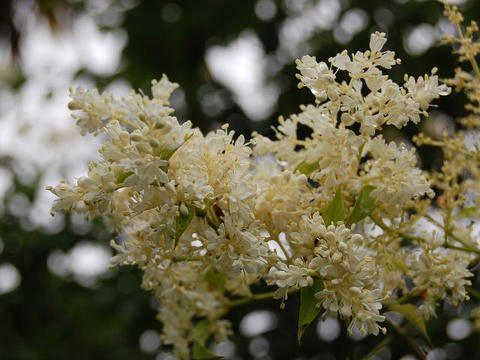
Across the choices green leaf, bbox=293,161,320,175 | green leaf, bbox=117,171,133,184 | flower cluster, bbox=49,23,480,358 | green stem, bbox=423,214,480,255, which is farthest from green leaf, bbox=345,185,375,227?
green leaf, bbox=117,171,133,184

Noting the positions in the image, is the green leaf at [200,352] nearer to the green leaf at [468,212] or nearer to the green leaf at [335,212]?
the green leaf at [335,212]

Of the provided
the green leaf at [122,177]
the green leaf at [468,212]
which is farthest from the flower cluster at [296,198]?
the green leaf at [468,212]

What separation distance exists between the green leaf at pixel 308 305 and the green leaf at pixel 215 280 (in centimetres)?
33

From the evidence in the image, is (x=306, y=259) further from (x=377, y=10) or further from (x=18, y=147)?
(x=18, y=147)

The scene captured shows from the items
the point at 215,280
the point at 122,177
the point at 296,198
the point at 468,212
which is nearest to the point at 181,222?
the point at 122,177

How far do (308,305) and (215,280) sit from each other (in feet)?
1.33

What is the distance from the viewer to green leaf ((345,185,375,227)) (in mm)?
1188

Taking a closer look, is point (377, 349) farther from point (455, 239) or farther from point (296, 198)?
point (296, 198)

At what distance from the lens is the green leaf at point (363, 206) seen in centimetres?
119

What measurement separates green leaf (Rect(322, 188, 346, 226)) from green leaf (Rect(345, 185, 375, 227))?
19 millimetres

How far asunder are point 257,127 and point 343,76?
1559 mm

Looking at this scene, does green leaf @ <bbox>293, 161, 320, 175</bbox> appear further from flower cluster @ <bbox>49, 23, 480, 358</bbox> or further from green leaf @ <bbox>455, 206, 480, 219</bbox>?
green leaf @ <bbox>455, 206, 480, 219</bbox>

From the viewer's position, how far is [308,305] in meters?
1.14

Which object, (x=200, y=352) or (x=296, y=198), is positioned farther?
(x=200, y=352)
